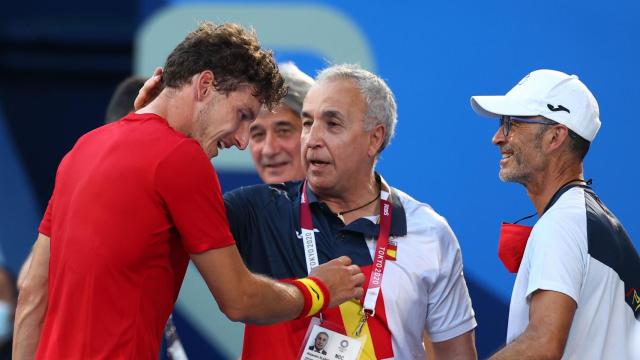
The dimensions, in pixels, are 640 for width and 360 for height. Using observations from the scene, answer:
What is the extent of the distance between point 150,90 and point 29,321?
2.48 feet

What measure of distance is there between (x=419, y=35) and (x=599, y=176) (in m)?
1.08

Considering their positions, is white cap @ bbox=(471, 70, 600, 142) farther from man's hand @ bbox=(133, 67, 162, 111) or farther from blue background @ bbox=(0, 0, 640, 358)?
blue background @ bbox=(0, 0, 640, 358)

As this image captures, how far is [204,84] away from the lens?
260cm

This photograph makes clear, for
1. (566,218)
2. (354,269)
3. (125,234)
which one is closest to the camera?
(125,234)

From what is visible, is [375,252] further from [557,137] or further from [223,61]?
[223,61]

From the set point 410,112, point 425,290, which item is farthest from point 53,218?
point 410,112

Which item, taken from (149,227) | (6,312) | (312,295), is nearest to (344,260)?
(312,295)

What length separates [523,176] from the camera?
121 inches

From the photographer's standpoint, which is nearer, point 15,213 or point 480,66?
point 480,66

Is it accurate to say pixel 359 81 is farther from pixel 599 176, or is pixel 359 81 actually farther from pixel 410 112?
pixel 599 176

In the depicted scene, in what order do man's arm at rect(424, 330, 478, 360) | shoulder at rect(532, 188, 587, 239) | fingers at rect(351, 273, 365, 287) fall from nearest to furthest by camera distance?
shoulder at rect(532, 188, 587, 239) → fingers at rect(351, 273, 365, 287) → man's arm at rect(424, 330, 478, 360)

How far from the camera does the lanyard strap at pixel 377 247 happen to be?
3057 mm

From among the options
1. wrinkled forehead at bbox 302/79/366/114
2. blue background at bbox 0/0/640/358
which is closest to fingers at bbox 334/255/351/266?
wrinkled forehead at bbox 302/79/366/114

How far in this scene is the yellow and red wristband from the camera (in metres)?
2.69
